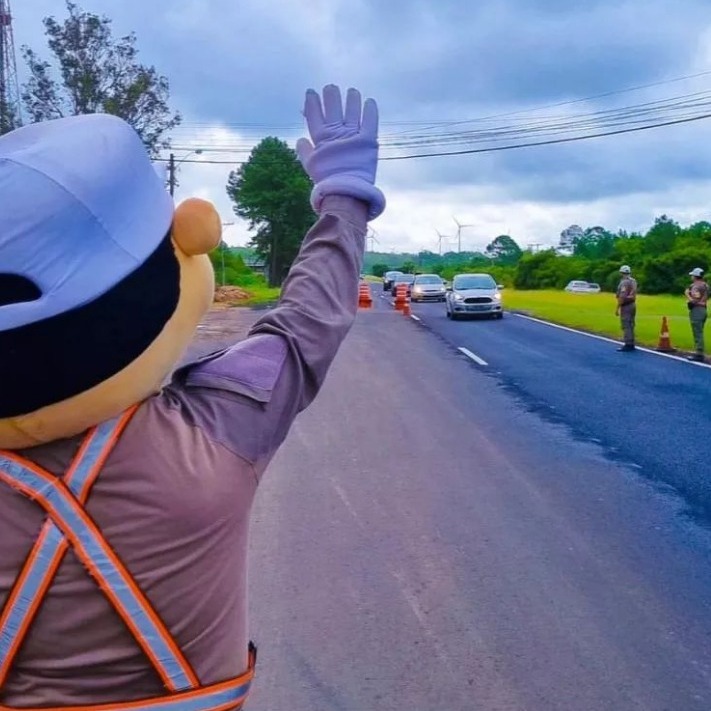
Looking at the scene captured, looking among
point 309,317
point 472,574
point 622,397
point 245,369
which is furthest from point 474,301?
point 245,369

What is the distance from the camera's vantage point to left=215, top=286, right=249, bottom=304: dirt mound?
5121 cm

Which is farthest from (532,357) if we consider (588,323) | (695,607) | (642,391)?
(695,607)

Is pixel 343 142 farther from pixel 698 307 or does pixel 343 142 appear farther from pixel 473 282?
pixel 473 282

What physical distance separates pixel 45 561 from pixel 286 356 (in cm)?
50

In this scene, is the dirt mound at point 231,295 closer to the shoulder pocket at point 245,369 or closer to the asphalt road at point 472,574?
the asphalt road at point 472,574

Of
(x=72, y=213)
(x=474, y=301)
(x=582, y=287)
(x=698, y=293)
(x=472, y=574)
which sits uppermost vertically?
(x=72, y=213)

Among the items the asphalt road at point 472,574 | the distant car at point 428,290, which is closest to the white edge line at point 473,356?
the asphalt road at point 472,574

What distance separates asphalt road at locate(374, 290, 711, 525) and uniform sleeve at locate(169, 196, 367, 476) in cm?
603

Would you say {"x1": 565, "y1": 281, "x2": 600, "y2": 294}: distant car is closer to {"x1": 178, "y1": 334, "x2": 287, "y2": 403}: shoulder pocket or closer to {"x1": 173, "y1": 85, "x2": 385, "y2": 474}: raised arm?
{"x1": 173, "y1": 85, "x2": 385, "y2": 474}: raised arm

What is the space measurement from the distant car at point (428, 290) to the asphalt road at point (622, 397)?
78.4 ft

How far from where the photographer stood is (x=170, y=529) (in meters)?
1.61

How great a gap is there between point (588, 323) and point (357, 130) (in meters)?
30.0

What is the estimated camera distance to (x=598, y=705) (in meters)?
4.25

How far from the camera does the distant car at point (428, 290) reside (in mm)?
49531
